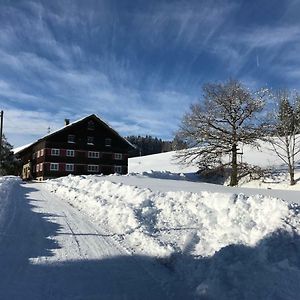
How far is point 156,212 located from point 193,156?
85.7ft

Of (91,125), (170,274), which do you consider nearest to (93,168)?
(91,125)

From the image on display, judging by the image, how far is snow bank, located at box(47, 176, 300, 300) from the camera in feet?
20.0

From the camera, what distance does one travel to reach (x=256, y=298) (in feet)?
18.5

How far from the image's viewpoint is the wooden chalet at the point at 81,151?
57.5m

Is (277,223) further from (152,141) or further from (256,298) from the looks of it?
(152,141)

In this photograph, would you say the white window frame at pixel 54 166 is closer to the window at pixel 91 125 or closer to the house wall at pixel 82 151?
the house wall at pixel 82 151

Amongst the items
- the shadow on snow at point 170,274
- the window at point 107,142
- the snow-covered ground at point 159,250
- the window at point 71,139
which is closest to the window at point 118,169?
the window at point 107,142

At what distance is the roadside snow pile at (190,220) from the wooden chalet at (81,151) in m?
43.8

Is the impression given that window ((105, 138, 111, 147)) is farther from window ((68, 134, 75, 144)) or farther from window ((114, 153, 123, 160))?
window ((68, 134, 75, 144))

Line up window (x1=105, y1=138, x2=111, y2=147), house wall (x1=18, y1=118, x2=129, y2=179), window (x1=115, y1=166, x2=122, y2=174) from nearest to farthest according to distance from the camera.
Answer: house wall (x1=18, y1=118, x2=129, y2=179) < window (x1=105, y1=138, x2=111, y2=147) < window (x1=115, y1=166, x2=122, y2=174)

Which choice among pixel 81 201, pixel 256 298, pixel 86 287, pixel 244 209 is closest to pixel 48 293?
pixel 86 287

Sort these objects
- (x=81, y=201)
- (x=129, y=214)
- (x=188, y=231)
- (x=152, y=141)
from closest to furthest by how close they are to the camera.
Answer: (x=188, y=231), (x=129, y=214), (x=81, y=201), (x=152, y=141)

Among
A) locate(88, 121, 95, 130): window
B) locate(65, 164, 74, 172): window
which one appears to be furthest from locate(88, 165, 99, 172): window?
locate(88, 121, 95, 130): window

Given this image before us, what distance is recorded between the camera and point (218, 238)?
29.1 ft
